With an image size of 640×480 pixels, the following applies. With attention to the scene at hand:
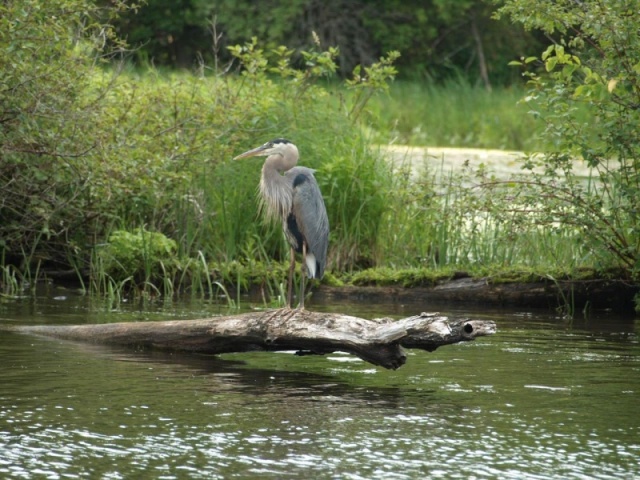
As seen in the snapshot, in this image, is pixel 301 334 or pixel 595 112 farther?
pixel 595 112

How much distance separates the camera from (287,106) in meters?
11.5

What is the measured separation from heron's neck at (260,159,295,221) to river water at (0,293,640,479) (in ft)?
3.34

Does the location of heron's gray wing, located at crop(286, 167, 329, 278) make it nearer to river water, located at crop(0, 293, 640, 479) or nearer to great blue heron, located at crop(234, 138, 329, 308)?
great blue heron, located at crop(234, 138, 329, 308)

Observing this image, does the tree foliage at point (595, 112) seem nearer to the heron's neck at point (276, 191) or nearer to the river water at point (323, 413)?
the river water at point (323, 413)

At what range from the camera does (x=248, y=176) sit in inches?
435

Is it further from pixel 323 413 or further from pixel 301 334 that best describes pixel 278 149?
pixel 323 413

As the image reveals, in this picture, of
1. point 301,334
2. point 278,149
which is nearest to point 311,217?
point 278,149

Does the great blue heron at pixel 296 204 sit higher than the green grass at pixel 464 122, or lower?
lower

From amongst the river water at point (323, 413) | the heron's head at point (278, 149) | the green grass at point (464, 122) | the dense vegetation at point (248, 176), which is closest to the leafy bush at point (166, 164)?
the dense vegetation at point (248, 176)

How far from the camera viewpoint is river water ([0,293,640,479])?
4.94 m

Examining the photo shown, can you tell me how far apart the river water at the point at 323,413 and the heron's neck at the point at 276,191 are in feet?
3.34

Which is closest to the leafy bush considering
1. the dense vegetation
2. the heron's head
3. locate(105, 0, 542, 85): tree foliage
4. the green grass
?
the dense vegetation

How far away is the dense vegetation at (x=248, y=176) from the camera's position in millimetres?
9016

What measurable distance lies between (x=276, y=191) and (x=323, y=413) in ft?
7.65
